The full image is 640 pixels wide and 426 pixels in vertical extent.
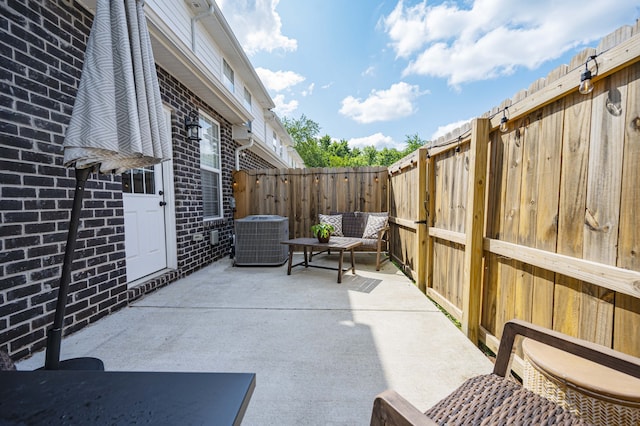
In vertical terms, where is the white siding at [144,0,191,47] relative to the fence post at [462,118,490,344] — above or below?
above

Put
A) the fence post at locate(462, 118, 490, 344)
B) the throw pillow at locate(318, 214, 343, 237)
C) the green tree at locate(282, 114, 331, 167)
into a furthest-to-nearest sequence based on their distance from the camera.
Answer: the green tree at locate(282, 114, 331, 167) → the throw pillow at locate(318, 214, 343, 237) → the fence post at locate(462, 118, 490, 344)

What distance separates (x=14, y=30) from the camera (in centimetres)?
185

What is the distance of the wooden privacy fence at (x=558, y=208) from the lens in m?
1.11

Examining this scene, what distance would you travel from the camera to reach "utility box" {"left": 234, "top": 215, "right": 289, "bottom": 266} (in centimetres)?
454

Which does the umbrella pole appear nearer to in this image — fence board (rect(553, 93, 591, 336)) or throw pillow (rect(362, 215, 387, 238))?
fence board (rect(553, 93, 591, 336))

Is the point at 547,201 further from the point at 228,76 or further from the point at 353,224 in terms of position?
the point at 228,76

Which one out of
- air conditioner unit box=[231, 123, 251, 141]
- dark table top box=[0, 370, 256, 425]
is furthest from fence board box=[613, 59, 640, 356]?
air conditioner unit box=[231, 123, 251, 141]

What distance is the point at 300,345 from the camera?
204cm

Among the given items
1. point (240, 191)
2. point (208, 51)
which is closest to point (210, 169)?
point (240, 191)

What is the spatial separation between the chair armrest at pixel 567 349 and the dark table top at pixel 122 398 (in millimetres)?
1033

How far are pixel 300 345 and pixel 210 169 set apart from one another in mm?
3916

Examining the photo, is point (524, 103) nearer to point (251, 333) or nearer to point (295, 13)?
point (251, 333)

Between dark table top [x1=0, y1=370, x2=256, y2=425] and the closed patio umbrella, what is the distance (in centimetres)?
96

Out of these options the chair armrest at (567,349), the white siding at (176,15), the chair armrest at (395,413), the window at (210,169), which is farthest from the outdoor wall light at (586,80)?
the window at (210,169)
